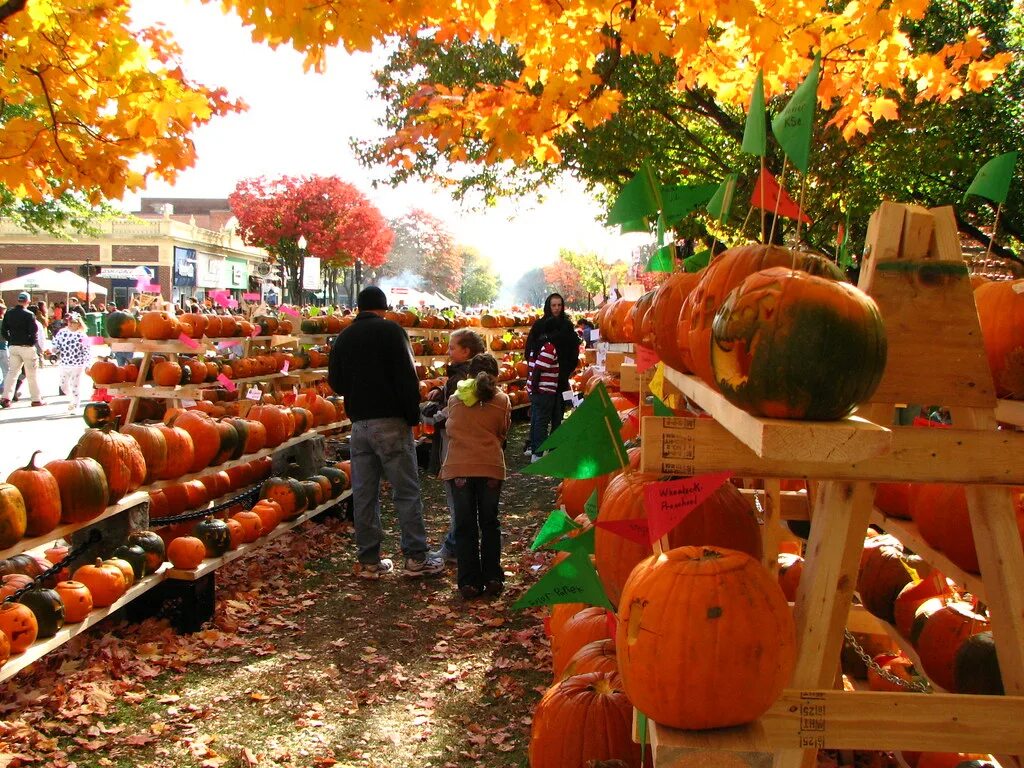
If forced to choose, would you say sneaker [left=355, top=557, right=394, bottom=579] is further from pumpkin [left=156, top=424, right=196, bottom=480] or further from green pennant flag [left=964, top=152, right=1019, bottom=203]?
green pennant flag [left=964, top=152, right=1019, bottom=203]

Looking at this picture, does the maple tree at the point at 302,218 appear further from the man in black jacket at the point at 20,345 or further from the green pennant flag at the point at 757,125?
A: the green pennant flag at the point at 757,125

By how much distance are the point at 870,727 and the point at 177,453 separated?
5.22m

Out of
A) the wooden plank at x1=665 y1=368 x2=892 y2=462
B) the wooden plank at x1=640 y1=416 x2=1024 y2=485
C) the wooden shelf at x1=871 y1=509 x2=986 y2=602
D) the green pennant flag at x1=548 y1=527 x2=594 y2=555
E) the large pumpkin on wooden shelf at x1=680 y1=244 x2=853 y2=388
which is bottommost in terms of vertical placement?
the green pennant flag at x1=548 y1=527 x2=594 y2=555

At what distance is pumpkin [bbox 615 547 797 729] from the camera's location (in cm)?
180

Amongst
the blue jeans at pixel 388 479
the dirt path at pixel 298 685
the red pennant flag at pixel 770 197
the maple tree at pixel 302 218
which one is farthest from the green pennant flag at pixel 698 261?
the maple tree at pixel 302 218

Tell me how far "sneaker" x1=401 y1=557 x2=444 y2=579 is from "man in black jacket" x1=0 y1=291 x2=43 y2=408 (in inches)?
486

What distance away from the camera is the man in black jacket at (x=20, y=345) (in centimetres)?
1559

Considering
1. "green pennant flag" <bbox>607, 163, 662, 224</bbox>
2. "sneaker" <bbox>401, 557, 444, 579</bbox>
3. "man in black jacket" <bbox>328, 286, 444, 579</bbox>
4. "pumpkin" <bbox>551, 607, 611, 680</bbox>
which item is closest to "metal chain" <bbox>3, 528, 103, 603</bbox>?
"man in black jacket" <bbox>328, 286, 444, 579</bbox>

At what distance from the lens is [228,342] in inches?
407

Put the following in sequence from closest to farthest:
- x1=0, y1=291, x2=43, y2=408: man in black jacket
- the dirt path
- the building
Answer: the dirt path, x1=0, y1=291, x2=43, y2=408: man in black jacket, the building

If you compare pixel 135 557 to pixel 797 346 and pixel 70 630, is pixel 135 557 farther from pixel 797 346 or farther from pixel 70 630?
pixel 797 346

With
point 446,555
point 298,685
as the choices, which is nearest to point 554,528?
point 298,685

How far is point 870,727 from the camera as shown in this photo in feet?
5.95

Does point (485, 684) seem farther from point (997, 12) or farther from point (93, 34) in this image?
point (997, 12)
